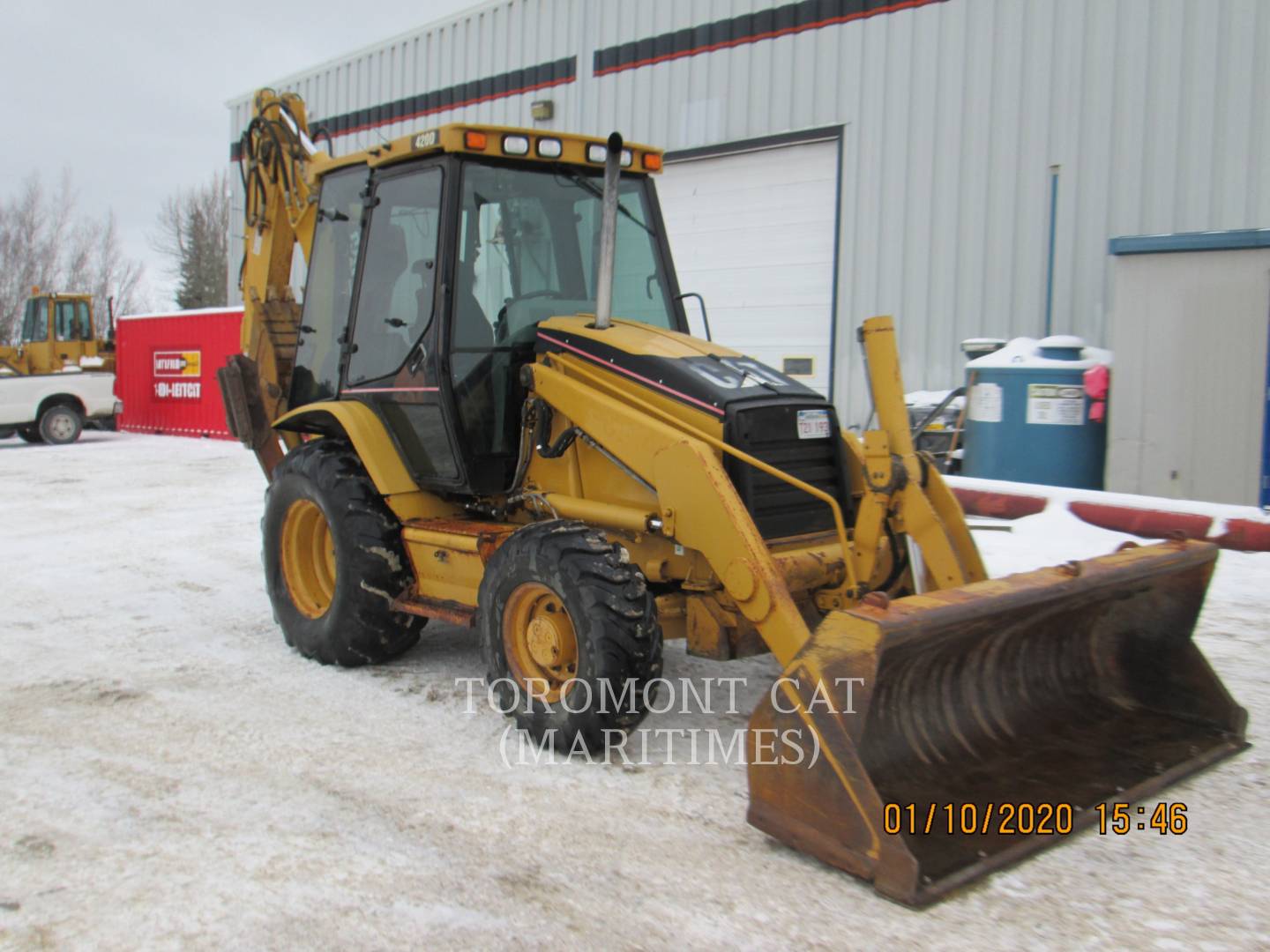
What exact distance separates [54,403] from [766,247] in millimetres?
13632

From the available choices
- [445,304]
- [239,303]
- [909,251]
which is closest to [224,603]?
[445,304]

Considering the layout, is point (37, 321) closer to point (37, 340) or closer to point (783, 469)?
point (37, 340)

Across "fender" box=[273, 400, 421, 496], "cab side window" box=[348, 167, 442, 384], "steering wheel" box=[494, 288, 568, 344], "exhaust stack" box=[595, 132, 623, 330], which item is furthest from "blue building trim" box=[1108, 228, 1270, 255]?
"fender" box=[273, 400, 421, 496]

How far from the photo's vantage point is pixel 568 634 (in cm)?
411

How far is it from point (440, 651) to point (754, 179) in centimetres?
841

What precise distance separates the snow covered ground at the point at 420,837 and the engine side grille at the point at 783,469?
37.3 inches

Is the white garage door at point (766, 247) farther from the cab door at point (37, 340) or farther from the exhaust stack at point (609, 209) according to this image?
the cab door at point (37, 340)

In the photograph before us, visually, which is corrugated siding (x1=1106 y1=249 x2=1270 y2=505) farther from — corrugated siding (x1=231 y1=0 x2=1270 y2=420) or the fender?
the fender

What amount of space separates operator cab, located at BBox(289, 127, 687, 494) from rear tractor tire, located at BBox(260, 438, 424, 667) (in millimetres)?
310

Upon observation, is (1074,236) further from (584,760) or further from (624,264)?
(584,760)

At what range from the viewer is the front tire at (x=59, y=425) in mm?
19000

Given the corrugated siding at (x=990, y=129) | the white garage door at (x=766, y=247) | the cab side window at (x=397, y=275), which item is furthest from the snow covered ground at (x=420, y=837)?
the white garage door at (x=766, y=247)

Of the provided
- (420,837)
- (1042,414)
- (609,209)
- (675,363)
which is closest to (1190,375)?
(1042,414)

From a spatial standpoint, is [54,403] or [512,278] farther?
[54,403]
